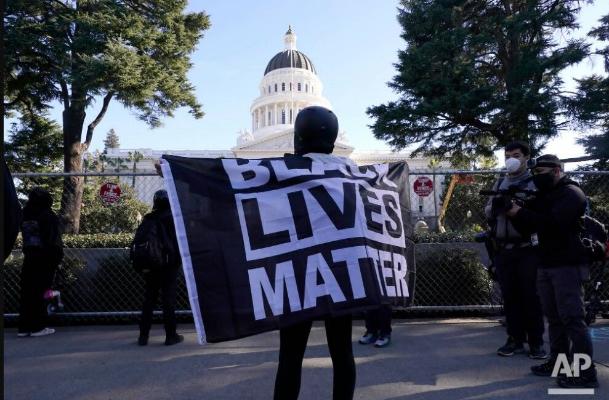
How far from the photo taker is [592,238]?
12.1 ft

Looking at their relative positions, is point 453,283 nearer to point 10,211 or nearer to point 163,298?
point 163,298

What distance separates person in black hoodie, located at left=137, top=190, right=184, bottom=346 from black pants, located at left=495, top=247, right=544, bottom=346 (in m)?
3.23

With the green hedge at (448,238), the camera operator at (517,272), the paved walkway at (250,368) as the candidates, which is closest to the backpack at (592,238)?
the camera operator at (517,272)

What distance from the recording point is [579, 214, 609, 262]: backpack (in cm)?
352

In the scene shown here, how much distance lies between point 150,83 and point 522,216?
14.8 m

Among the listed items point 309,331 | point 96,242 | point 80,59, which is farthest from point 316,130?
point 80,59

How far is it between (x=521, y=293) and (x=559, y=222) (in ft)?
3.54

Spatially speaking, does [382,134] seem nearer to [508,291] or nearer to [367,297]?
[508,291]

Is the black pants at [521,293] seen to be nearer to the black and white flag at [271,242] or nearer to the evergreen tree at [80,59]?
the black and white flag at [271,242]

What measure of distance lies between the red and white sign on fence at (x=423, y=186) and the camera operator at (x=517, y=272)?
2391mm

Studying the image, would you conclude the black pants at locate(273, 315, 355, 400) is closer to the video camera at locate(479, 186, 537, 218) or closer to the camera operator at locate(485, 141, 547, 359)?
the video camera at locate(479, 186, 537, 218)

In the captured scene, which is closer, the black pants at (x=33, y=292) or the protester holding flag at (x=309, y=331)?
the protester holding flag at (x=309, y=331)

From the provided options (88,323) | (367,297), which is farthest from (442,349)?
(88,323)

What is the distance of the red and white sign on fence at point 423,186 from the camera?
22.1ft
